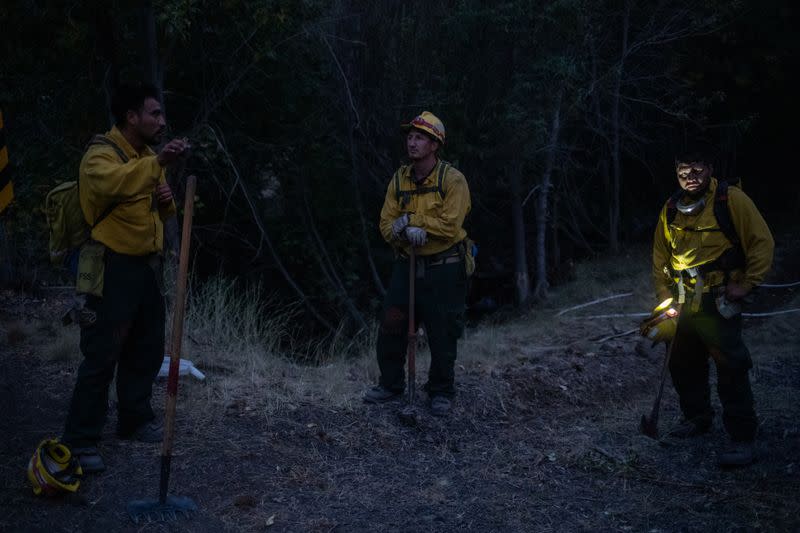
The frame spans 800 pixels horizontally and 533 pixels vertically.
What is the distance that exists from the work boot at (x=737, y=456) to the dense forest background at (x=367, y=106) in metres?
4.95

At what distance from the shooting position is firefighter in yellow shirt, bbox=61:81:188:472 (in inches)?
179

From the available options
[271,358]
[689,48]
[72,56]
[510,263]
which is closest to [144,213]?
[271,358]

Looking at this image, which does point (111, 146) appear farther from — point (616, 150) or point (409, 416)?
point (616, 150)

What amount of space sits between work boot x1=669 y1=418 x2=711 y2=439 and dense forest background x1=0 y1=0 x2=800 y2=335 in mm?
4432

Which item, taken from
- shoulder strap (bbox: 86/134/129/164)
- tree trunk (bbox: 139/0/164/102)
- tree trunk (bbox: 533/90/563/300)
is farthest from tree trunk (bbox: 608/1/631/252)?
shoulder strap (bbox: 86/134/129/164)

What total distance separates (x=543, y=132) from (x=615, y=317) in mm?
3363

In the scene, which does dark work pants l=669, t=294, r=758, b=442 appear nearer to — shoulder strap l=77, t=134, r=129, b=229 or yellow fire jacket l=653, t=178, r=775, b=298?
yellow fire jacket l=653, t=178, r=775, b=298

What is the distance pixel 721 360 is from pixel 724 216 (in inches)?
36.5

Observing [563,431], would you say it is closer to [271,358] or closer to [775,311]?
[271,358]

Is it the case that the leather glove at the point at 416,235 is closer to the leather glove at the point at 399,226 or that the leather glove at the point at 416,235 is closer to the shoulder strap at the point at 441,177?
the leather glove at the point at 399,226

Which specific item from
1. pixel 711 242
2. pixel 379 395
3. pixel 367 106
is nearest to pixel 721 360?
pixel 711 242

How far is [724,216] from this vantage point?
507 cm

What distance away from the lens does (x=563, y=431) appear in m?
6.07

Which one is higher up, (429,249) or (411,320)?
(429,249)
